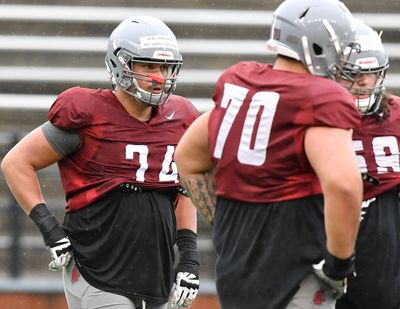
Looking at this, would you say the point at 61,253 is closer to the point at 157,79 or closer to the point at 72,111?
the point at 72,111

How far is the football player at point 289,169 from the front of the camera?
10.1ft

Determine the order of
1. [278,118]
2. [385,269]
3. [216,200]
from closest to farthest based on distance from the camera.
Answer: [278,118] < [216,200] < [385,269]

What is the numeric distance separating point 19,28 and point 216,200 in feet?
13.0

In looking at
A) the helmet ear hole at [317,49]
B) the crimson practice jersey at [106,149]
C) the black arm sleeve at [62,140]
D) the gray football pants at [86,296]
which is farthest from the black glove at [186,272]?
the helmet ear hole at [317,49]

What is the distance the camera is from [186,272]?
4383 millimetres

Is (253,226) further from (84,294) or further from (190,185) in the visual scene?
(84,294)

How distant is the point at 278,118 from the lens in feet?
10.4

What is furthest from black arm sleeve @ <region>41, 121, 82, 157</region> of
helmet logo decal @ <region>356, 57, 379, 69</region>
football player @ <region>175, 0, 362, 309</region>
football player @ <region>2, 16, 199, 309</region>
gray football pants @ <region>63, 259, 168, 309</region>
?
helmet logo decal @ <region>356, 57, 379, 69</region>

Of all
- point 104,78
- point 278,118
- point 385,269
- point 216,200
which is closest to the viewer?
point 278,118

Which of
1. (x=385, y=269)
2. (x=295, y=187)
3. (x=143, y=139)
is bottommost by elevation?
(x=385, y=269)

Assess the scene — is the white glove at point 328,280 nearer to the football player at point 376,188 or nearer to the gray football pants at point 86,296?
the football player at point 376,188

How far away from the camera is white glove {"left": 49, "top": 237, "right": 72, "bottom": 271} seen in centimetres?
416

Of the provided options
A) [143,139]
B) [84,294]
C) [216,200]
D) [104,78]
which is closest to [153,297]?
[84,294]

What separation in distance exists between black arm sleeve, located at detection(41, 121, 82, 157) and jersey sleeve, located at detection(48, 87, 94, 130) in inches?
1.1
